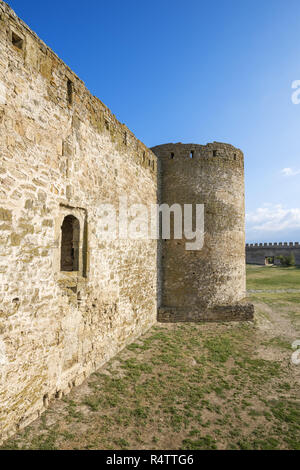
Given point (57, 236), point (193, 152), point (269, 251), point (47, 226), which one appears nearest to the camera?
point (47, 226)

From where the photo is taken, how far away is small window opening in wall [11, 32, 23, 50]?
4348 millimetres

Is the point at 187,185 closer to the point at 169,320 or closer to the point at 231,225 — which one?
the point at 231,225

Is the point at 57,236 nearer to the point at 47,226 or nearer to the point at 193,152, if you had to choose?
the point at 47,226

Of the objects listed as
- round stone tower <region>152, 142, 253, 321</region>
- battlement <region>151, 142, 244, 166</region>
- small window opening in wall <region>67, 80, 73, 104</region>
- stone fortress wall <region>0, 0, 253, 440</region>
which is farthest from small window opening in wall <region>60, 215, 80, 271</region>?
battlement <region>151, 142, 244, 166</region>

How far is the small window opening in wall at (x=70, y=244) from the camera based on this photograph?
20.0 feet

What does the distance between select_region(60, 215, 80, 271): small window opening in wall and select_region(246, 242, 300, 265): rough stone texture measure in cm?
4030

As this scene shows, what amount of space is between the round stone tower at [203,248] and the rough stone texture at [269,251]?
32533 mm

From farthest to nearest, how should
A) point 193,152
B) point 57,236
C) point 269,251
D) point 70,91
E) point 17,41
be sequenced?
1. point 269,251
2. point 193,152
3. point 70,91
4. point 57,236
5. point 17,41

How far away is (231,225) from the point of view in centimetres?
1223

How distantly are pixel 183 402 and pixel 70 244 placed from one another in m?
4.20

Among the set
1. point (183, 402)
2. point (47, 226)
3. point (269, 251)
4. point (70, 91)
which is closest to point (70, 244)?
point (47, 226)

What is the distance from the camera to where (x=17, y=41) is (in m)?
4.45

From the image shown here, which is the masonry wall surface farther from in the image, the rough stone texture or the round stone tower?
the rough stone texture

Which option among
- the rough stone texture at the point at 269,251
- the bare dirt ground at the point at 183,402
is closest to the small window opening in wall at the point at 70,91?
the bare dirt ground at the point at 183,402
